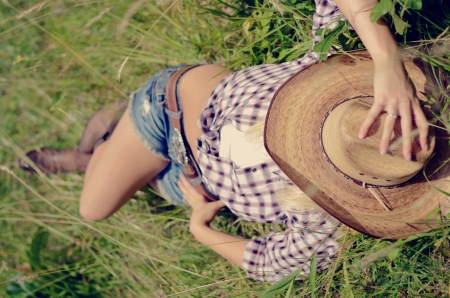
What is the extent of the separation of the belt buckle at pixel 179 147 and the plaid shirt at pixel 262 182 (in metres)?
0.15

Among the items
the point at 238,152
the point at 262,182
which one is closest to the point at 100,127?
the point at 238,152

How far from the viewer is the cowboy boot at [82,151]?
255 cm

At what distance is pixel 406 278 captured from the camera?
5.70 ft

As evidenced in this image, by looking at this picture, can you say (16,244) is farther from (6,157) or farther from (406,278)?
(406,278)

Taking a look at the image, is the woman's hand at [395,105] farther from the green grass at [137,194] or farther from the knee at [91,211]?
the knee at [91,211]

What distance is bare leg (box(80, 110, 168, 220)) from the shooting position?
2.14 metres

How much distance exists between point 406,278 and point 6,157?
2.39 m

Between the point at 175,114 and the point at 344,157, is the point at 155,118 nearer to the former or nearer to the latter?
the point at 175,114

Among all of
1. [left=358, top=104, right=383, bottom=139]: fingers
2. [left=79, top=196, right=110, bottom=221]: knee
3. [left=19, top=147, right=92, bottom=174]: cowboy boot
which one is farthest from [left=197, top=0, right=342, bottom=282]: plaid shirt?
[left=19, top=147, right=92, bottom=174]: cowboy boot

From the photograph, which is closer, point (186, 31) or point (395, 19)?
point (395, 19)

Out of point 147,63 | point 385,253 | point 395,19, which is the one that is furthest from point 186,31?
point 385,253

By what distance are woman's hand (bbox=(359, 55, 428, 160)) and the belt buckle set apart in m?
0.91

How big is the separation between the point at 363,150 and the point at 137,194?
1653mm

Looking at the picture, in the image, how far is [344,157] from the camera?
134 cm
